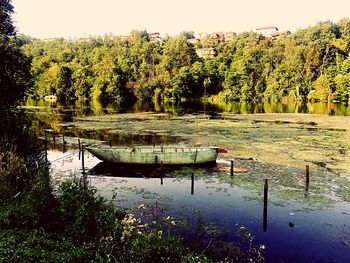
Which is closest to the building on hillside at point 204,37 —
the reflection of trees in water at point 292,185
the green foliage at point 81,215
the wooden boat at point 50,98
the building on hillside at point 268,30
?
the building on hillside at point 268,30

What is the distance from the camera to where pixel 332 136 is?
36.1 metres

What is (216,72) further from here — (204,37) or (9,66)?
(9,66)

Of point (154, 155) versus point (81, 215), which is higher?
point (81, 215)

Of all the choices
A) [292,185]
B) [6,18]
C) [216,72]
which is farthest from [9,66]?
[216,72]

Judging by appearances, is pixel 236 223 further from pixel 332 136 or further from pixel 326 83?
pixel 326 83

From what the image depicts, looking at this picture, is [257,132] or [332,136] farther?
[257,132]

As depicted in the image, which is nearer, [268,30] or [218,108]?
[218,108]

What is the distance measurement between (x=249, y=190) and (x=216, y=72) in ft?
306

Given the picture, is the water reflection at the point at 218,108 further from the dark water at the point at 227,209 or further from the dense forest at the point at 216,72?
the dark water at the point at 227,209

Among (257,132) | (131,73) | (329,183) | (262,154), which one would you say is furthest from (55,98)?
(329,183)

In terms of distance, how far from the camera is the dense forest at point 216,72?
95812 millimetres

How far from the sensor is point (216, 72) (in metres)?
110

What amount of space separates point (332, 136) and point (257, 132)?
7.55 metres

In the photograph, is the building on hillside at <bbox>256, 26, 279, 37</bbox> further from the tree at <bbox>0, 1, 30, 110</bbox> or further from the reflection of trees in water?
the tree at <bbox>0, 1, 30, 110</bbox>
